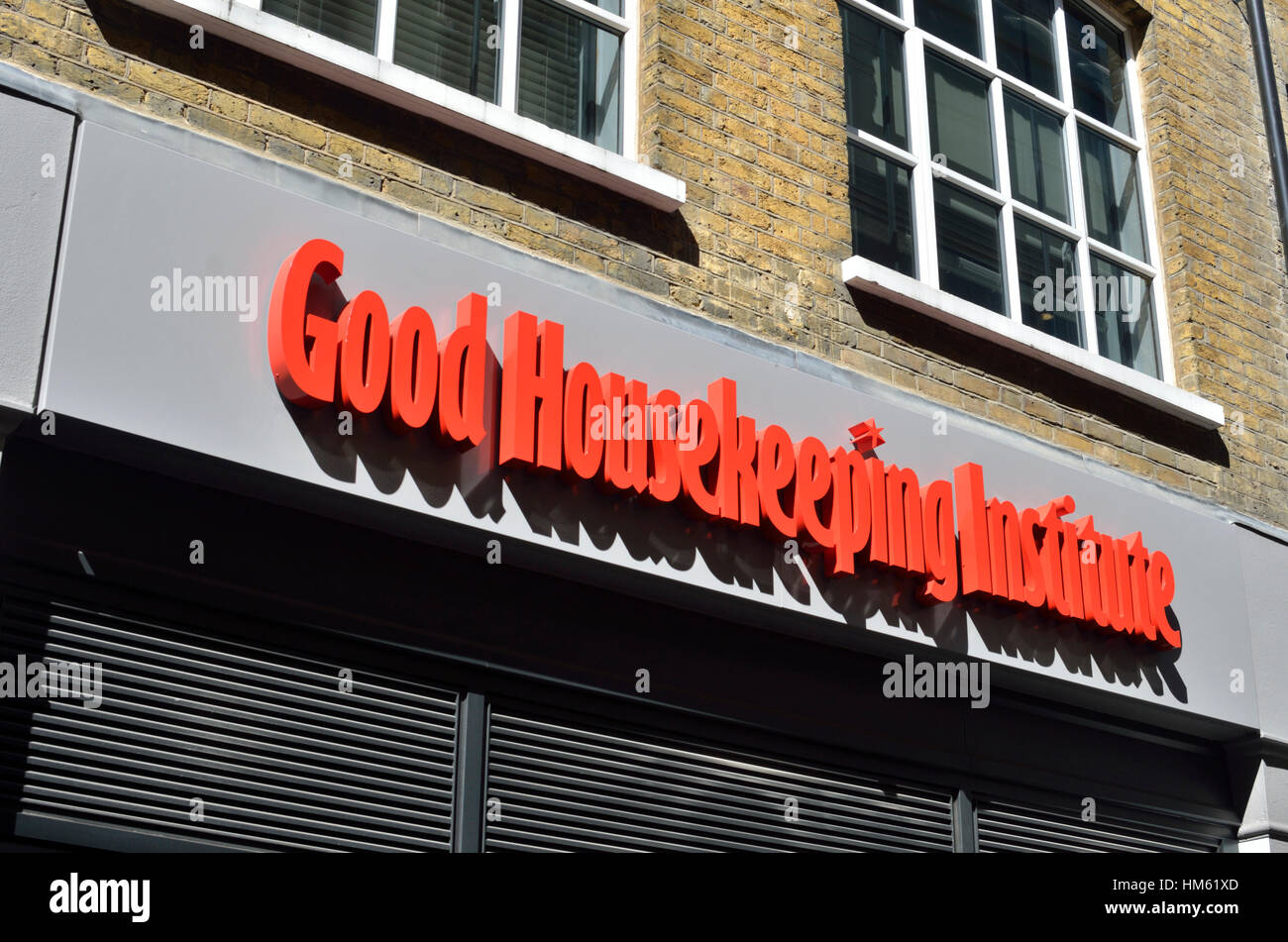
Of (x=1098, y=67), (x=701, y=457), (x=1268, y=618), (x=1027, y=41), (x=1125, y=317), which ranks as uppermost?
(x=1098, y=67)

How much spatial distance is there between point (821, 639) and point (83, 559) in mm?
3267

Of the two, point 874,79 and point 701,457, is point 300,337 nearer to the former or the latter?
point 701,457

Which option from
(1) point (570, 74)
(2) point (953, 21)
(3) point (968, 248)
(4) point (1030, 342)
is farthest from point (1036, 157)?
(1) point (570, 74)

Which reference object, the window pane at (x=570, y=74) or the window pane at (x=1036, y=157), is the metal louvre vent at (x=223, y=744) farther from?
the window pane at (x=1036, y=157)

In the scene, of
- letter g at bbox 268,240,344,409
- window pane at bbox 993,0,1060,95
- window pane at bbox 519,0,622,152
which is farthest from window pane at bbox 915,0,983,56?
letter g at bbox 268,240,344,409

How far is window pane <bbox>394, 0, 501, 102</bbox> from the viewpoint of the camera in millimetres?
6496

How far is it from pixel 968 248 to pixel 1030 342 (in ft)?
2.20

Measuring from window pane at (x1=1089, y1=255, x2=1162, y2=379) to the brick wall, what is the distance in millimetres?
181

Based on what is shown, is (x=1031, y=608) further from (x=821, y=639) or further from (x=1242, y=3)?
(x=1242, y=3)

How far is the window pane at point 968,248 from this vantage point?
322 inches

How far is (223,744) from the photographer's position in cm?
510

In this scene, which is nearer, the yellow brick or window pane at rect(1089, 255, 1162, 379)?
the yellow brick

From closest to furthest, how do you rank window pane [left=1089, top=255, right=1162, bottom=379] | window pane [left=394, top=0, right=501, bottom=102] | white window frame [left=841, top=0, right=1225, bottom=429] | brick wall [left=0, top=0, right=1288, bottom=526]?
brick wall [left=0, top=0, right=1288, bottom=526] < window pane [left=394, top=0, right=501, bottom=102] < white window frame [left=841, top=0, right=1225, bottom=429] < window pane [left=1089, top=255, right=1162, bottom=379]

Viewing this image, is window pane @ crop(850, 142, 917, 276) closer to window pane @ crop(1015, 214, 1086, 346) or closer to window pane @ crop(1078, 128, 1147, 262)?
window pane @ crop(1015, 214, 1086, 346)
